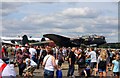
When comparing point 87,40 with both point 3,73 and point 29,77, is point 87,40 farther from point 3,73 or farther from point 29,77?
point 3,73

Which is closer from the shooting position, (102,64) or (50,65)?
(50,65)

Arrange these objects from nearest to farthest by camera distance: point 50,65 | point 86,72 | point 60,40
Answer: point 50,65, point 86,72, point 60,40

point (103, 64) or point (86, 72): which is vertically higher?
point (103, 64)

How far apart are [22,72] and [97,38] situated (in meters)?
30.4

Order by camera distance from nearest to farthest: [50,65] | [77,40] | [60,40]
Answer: [50,65], [60,40], [77,40]

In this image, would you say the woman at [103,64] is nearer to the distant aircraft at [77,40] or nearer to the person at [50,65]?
the person at [50,65]

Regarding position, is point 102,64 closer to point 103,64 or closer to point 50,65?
point 103,64

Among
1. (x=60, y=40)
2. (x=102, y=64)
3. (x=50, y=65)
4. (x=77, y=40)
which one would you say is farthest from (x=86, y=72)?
(x=77, y=40)

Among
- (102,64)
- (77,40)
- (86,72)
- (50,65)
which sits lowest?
(77,40)

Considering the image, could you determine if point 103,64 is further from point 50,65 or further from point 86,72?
point 50,65

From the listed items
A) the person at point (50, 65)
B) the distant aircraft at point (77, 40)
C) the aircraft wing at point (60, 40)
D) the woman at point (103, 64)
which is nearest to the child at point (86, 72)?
the woman at point (103, 64)

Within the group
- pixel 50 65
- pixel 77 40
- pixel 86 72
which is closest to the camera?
pixel 50 65

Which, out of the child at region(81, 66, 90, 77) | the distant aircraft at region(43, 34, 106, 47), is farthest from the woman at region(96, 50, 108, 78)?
the distant aircraft at region(43, 34, 106, 47)

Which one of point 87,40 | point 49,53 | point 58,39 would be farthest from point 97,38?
point 49,53
